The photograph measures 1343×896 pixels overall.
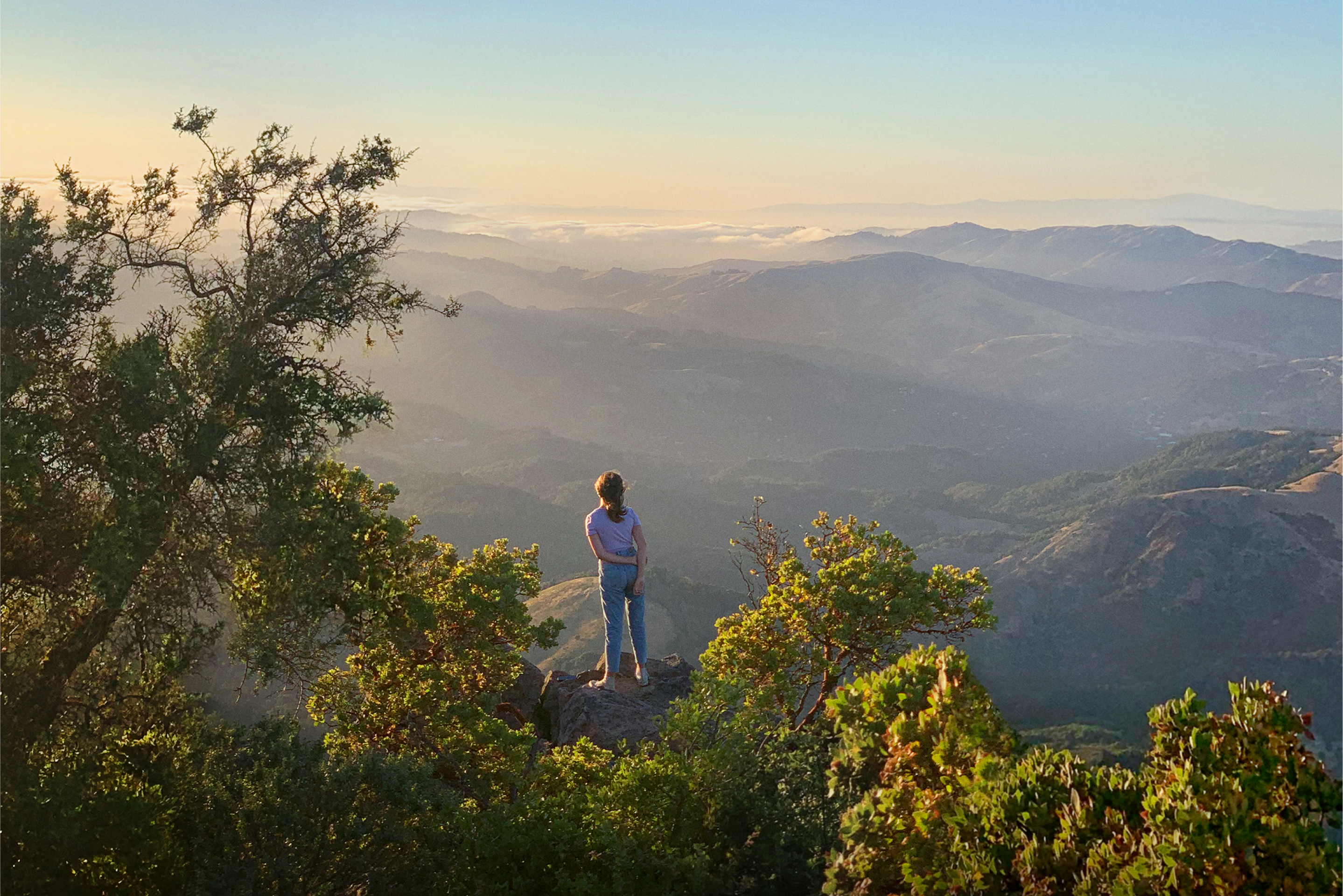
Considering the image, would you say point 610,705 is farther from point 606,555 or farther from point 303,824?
point 303,824

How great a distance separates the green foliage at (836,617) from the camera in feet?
45.9

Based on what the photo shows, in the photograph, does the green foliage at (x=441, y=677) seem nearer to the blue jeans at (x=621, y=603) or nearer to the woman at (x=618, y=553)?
the blue jeans at (x=621, y=603)

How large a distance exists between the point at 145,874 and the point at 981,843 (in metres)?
8.46

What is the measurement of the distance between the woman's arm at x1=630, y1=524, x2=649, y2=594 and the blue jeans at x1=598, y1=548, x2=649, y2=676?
0.18ft

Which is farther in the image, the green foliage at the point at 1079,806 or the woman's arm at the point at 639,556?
the woman's arm at the point at 639,556

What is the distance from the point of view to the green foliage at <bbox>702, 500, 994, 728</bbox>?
45.9ft

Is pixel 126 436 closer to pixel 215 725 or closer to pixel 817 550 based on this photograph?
pixel 215 725

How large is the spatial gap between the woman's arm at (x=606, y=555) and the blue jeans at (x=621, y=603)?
2.3 inches

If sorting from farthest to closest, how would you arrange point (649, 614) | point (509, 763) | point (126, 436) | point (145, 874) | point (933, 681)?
point (649, 614) < point (509, 763) < point (126, 436) < point (145, 874) < point (933, 681)

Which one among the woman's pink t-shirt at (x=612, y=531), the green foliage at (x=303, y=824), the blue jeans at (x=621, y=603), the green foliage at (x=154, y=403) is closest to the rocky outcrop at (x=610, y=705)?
the blue jeans at (x=621, y=603)

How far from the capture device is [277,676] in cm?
1209

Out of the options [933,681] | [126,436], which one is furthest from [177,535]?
[933,681]

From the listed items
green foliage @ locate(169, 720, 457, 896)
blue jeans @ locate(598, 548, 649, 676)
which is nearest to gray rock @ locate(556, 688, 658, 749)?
blue jeans @ locate(598, 548, 649, 676)

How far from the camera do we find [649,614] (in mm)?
172375
